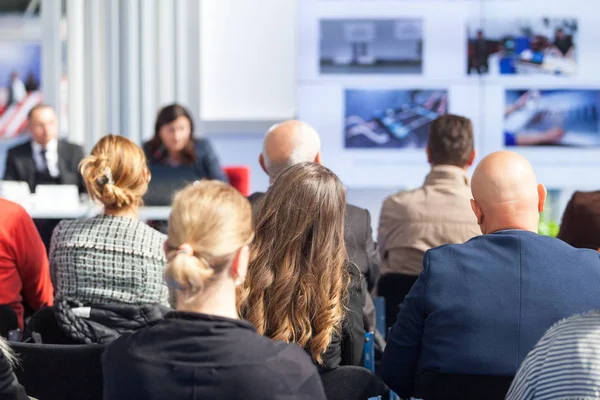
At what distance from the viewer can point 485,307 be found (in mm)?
2258

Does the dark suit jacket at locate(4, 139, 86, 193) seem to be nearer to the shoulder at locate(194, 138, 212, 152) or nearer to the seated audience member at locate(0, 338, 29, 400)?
the shoulder at locate(194, 138, 212, 152)

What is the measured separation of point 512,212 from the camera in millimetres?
2416

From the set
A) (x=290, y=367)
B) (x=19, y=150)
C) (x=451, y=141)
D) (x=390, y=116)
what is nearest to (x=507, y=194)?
(x=290, y=367)

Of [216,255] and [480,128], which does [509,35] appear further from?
[216,255]

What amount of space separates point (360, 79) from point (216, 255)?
18.3 ft

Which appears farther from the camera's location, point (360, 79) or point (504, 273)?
point (360, 79)

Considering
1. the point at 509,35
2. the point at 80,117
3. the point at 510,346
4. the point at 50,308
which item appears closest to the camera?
the point at 510,346

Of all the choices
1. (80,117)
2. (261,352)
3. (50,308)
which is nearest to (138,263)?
(50,308)

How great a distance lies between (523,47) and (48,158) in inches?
147

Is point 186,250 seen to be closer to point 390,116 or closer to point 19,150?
point 19,150

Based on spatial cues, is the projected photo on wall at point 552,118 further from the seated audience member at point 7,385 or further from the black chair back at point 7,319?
the seated audience member at point 7,385

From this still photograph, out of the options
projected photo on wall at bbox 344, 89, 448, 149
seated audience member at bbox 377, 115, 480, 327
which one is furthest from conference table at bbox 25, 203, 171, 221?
projected photo on wall at bbox 344, 89, 448, 149

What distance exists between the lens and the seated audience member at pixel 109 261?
2852 millimetres

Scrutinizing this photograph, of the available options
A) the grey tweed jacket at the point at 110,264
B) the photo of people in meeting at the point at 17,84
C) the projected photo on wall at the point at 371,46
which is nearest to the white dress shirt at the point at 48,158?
the projected photo on wall at the point at 371,46
